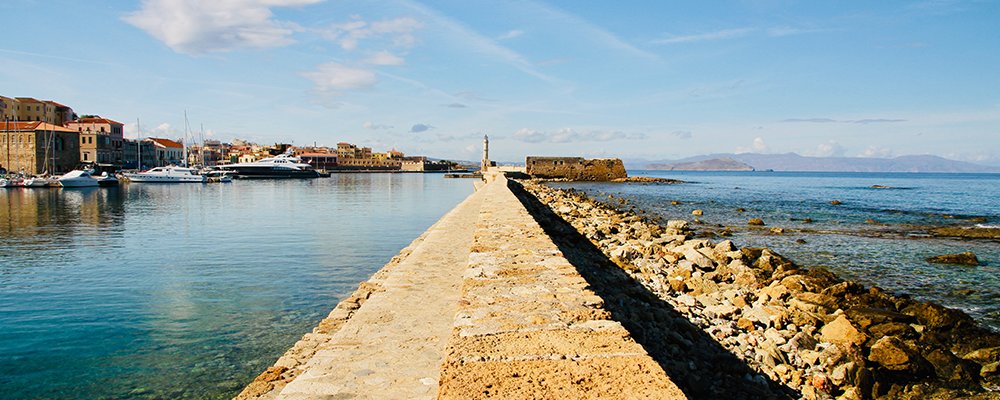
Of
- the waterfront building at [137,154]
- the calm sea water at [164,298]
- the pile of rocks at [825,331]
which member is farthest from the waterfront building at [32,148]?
the pile of rocks at [825,331]

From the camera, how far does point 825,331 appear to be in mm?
6883

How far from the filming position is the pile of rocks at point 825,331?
563cm

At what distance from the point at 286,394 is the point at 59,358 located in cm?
497

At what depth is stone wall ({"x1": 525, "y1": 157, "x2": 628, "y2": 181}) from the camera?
84000 millimetres

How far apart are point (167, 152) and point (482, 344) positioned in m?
125

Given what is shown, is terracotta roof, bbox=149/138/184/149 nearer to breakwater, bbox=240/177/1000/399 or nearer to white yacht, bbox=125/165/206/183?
white yacht, bbox=125/165/206/183

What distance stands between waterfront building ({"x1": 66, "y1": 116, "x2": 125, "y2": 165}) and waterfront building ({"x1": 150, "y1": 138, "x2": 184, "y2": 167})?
12.1m

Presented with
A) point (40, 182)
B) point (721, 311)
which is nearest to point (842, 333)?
point (721, 311)

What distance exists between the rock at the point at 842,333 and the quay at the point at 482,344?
3.19 m

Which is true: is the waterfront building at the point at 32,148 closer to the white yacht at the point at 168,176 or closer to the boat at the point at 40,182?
the white yacht at the point at 168,176

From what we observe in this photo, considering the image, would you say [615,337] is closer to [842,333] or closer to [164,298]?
[842,333]

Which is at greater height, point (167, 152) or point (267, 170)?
point (167, 152)

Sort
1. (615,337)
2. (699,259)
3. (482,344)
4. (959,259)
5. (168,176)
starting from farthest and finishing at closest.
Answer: (168,176) < (959,259) < (699,259) < (615,337) < (482,344)

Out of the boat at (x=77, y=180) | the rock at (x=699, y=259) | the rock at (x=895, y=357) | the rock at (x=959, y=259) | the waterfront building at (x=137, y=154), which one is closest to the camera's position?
the rock at (x=895, y=357)
